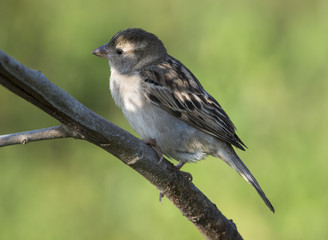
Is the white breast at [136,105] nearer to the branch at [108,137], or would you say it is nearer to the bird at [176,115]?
the bird at [176,115]

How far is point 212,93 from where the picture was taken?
15.1 ft

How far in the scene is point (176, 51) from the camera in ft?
17.3

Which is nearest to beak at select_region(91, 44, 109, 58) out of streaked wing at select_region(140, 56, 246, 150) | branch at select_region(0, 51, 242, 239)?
streaked wing at select_region(140, 56, 246, 150)

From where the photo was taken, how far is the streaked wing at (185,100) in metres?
3.66

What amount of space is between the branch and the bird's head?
142 centimetres

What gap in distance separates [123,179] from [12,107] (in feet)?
4.09

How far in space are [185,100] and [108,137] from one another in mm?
1460

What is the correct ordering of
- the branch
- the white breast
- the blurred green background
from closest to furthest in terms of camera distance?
1. the branch
2. the white breast
3. the blurred green background

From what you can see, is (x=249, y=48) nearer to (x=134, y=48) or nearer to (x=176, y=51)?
(x=176, y=51)

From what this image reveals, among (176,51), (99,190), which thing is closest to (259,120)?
(176,51)

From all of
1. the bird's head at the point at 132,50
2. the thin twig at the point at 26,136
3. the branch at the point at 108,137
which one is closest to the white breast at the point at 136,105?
the bird's head at the point at 132,50

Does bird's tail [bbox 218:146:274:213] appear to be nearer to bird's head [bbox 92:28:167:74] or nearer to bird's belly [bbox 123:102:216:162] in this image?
bird's belly [bbox 123:102:216:162]

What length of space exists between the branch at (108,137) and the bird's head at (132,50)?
56.0 inches

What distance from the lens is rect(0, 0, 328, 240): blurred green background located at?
4348 mm
